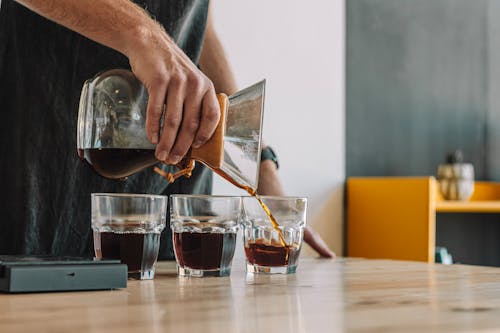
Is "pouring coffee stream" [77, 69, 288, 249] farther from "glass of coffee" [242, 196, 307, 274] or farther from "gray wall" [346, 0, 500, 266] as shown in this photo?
"gray wall" [346, 0, 500, 266]

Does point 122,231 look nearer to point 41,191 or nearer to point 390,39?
point 41,191

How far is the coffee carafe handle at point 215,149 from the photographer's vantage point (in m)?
1.14

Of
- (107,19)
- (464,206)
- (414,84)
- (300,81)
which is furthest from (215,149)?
(414,84)

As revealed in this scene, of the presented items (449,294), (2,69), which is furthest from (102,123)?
(2,69)

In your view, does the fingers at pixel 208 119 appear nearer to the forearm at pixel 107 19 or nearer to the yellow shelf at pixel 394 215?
the forearm at pixel 107 19

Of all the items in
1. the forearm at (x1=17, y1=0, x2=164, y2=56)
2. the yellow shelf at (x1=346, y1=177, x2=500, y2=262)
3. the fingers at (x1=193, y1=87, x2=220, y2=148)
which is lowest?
the yellow shelf at (x1=346, y1=177, x2=500, y2=262)

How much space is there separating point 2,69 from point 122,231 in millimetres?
740

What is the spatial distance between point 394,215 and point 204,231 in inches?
95.4

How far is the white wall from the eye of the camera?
Answer: 3209 millimetres

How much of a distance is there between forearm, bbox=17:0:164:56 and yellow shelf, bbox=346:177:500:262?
7.61 feet

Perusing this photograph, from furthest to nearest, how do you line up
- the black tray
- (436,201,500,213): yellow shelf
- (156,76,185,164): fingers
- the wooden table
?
(436,201,500,213): yellow shelf < (156,76,185,164): fingers < the black tray < the wooden table

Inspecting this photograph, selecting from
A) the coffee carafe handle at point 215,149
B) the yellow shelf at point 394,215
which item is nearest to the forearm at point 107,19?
the coffee carafe handle at point 215,149

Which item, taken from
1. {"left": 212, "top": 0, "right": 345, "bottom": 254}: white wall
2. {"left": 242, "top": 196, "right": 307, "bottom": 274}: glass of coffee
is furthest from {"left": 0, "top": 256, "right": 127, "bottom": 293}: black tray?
{"left": 212, "top": 0, "right": 345, "bottom": 254}: white wall

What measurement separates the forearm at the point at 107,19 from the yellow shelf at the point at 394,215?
232cm
